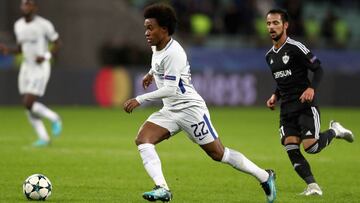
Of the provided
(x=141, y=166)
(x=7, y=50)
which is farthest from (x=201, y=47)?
(x=141, y=166)

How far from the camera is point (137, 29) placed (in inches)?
1292

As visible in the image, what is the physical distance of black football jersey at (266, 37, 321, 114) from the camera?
34.1 feet

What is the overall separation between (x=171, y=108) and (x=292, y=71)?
5.76 feet

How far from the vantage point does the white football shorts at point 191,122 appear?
9391mm

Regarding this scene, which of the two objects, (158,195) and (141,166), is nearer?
(158,195)

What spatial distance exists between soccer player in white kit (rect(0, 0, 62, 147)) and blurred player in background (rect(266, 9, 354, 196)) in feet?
22.0

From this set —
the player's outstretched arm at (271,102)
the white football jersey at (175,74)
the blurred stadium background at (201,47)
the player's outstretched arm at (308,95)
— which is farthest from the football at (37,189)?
the blurred stadium background at (201,47)

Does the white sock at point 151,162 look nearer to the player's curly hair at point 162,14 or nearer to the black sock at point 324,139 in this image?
the player's curly hair at point 162,14

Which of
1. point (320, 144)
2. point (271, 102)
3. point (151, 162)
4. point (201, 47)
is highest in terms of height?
point (271, 102)

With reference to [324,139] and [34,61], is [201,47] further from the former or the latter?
[324,139]

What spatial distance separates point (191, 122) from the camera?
30.9ft

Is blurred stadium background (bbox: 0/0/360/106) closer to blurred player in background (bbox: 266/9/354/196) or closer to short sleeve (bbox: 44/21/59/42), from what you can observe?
short sleeve (bbox: 44/21/59/42)

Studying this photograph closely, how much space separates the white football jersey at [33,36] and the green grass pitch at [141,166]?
167cm

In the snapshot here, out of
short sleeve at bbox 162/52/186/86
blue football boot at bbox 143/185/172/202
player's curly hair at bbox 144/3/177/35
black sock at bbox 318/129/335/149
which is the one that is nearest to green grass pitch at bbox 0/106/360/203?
black sock at bbox 318/129/335/149
